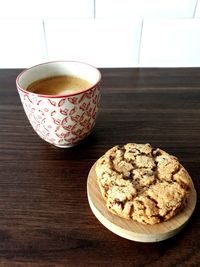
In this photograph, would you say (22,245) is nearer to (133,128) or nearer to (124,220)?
(124,220)

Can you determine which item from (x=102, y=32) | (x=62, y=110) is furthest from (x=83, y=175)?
(x=102, y=32)

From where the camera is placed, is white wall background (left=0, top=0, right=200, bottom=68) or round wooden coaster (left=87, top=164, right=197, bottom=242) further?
white wall background (left=0, top=0, right=200, bottom=68)

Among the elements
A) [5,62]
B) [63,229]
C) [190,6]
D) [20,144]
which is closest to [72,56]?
[5,62]

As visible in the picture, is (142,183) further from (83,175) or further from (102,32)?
(102,32)

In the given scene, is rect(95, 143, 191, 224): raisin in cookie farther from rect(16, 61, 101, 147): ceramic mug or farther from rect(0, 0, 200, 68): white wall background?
rect(0, 0, 200, 68): white wall background

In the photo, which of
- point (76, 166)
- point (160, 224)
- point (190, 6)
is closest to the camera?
point (160, 224)

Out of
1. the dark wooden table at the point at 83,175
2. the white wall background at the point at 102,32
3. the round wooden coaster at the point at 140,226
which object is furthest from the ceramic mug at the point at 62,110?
the white wall background at the point at 102,32

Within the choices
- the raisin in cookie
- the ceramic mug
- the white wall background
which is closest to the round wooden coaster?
the raisin in cookie
